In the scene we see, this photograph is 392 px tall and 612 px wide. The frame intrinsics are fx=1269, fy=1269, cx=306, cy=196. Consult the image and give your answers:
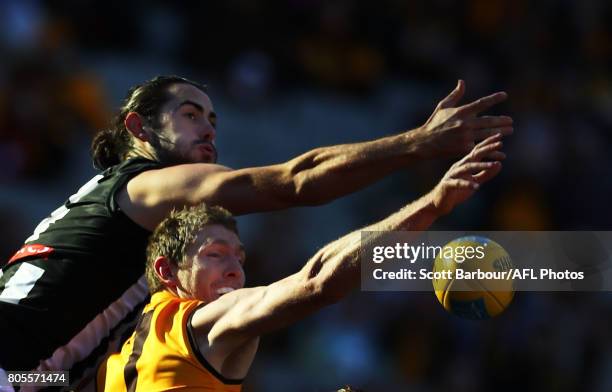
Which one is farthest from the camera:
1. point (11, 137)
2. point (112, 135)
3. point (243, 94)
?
point (243, 94)

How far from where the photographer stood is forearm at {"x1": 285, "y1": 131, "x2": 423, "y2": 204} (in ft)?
18.6

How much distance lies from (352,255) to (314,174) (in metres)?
1.18

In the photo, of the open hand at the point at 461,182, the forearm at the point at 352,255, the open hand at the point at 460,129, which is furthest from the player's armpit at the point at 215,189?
the open hand at the point at 461,182

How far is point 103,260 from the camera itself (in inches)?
242

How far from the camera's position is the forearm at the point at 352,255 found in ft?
15.4

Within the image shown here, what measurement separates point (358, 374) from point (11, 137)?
12.3 feet

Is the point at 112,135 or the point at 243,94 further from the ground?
the point at 243,94

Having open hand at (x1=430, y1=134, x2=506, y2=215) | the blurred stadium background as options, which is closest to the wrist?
open hand at (x1=430, y1=134, x2=506, y2=215)

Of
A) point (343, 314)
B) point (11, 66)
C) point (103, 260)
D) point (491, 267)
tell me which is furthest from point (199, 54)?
point (491, 267)

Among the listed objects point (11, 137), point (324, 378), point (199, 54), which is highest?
point (199, 54)

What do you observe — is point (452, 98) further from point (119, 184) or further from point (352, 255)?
point (119, 184)

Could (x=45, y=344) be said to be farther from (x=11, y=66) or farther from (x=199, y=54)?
(x=199, y=54)

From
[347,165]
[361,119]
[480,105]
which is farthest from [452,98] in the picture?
[361,119]

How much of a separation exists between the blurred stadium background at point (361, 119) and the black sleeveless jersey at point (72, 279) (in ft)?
13.6
